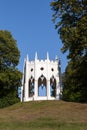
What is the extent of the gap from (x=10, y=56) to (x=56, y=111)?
21352mm

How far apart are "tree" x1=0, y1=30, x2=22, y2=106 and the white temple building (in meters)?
15.0

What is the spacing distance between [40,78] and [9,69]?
19740 mm

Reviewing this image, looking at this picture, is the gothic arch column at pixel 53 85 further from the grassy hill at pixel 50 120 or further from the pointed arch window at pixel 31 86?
→ the grassy hill at pixel 50 120

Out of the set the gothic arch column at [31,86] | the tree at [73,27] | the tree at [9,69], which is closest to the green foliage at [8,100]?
the tree at [9,69]

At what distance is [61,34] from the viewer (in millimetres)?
35438

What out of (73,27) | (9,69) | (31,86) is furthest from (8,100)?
(31,86)

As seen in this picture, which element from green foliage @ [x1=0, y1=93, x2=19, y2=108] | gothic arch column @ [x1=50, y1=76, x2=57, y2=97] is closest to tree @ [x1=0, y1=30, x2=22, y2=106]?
green foliage @ [x1=0, y1=93, x2=19, y2=108]

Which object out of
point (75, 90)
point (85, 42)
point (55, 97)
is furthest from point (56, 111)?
point (55, 97)

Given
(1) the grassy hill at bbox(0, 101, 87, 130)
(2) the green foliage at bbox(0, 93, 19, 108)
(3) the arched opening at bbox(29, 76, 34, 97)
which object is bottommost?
(1) the grassy hill at bbox(0, 101, 87, 130)

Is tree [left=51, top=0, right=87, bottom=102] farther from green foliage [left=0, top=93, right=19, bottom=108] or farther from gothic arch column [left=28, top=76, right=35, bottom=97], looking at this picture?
gothic arch column [left=28, top=76, right=35, bottom=97]

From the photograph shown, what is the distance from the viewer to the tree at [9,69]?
48438mm

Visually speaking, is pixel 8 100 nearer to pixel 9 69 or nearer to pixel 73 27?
pixel 9 69

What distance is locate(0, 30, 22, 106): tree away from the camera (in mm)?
48438

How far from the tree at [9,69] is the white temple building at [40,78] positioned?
591 inches
